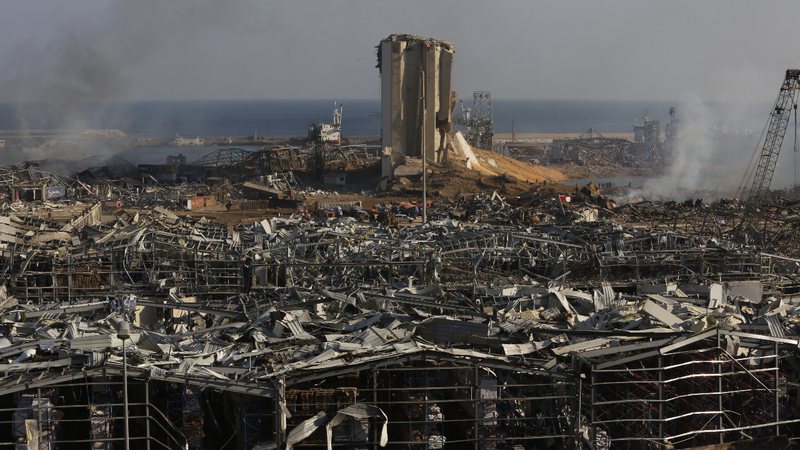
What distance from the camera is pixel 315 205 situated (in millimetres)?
32750

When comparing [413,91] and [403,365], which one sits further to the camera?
[413,91]

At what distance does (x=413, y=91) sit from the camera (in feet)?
139

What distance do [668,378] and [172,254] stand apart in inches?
343

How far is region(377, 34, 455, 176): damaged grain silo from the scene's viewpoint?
138 ft

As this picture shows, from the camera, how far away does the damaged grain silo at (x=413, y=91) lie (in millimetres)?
42031

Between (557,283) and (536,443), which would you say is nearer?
(536,443)

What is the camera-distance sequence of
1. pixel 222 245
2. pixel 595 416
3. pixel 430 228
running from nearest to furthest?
pixel 595 416 → pixel 222 245 → pixel 430 228

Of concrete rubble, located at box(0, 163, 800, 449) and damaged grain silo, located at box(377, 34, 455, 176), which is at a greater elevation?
damaged grain silo, located at box(377, 34, 455, 176)

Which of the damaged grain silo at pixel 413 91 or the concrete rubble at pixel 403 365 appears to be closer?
the concrete rubble at pixel 403 365

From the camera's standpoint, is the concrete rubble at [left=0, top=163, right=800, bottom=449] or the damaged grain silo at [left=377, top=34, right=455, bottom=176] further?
the damaged grain silo at [left=377, top=34, right=455, bottom=176]

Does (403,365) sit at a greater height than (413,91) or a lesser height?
lesser

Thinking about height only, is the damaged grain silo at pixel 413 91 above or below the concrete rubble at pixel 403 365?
above

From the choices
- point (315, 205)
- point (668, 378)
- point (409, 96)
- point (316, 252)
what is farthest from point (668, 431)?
point (409, 96)

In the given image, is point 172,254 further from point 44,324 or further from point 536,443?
point 536,443
